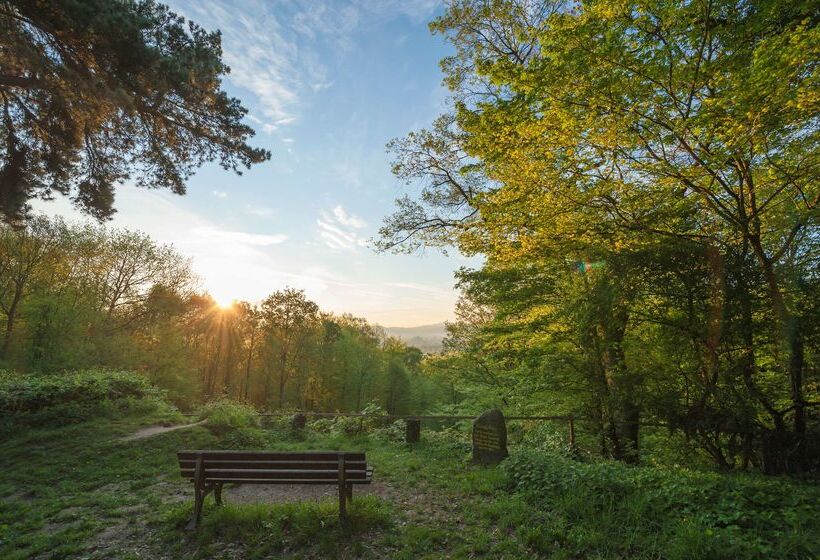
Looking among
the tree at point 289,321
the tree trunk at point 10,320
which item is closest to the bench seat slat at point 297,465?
the tree trunk at point 10,320

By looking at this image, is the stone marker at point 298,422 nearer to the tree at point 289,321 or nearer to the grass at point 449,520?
the grass at point 449,520

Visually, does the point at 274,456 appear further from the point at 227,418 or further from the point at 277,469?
the point at 227,418

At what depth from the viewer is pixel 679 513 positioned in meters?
4.51

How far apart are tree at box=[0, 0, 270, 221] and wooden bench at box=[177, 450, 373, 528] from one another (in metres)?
6.56

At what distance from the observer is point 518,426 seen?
16.9 m

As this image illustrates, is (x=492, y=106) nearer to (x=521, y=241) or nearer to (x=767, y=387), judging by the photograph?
(x=521, y=241)

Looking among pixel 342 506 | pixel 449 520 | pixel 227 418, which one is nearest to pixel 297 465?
pixel 342 506

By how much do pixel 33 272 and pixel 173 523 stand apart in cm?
2637

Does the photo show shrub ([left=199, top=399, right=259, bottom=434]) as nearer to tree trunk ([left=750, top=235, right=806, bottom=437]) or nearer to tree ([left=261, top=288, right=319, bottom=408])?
tree trunk ([left=750, top=235, right=806, bottom=437])

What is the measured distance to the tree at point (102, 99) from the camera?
667 centimetres

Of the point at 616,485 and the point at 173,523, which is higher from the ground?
the point at 616,485

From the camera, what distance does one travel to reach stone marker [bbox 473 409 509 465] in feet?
27.1

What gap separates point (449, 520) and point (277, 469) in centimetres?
246

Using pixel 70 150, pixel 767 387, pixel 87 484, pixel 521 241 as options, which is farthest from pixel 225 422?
pixel 767 387
